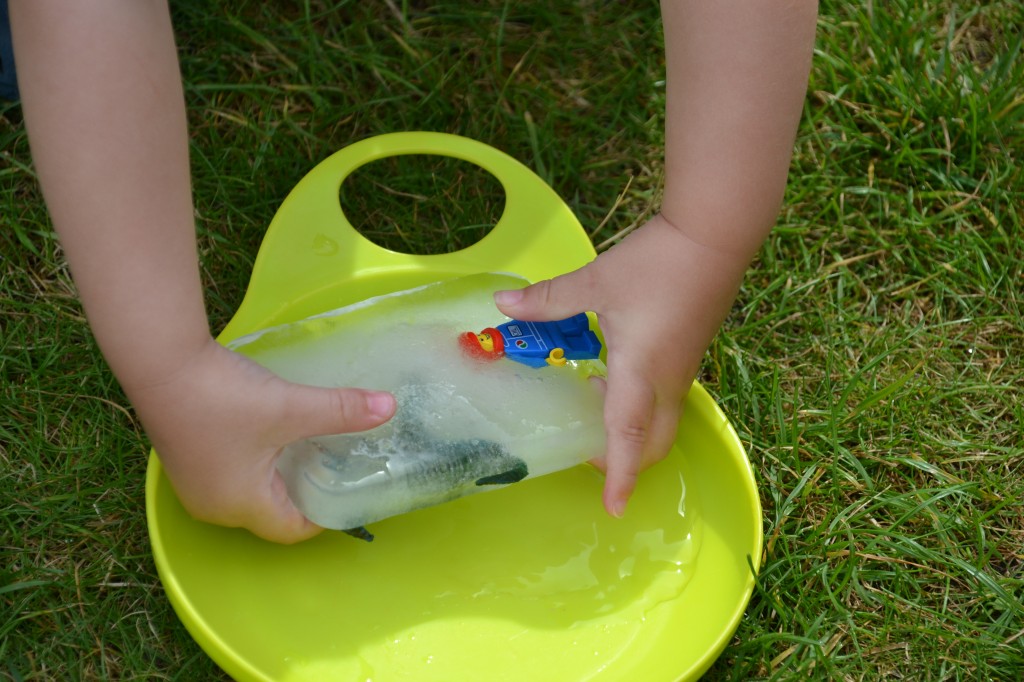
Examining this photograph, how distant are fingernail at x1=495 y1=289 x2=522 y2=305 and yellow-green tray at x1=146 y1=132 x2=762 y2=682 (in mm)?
205

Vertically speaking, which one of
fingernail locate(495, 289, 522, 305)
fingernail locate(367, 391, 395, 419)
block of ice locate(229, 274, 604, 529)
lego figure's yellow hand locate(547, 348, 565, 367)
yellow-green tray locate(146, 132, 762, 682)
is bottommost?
yellow-green tray locate(146, 132, 762, 682)

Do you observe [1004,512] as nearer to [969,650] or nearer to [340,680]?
[969,650]

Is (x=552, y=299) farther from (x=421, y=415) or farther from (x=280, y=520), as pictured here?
(x=280, y=520)

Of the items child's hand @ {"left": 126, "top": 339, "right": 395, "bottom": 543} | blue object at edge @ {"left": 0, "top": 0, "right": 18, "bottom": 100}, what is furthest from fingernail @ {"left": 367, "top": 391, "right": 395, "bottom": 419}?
blue object at edge @ {"left": 0, "top": 0, "right": 18, "bottom": 100}

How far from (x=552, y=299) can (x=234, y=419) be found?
31cm

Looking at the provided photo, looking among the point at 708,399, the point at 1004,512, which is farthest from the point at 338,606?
the point at 1004,512

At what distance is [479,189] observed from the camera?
52.5 inches

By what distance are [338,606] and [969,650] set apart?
0.62 m

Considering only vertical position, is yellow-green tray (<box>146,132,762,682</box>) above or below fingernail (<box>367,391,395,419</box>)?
below

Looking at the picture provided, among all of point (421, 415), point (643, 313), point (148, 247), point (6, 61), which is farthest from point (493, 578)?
point (6, 61)

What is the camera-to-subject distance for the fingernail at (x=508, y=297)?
1.01 metres

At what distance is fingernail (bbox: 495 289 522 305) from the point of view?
101cm

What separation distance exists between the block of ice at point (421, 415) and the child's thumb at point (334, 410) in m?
0.04

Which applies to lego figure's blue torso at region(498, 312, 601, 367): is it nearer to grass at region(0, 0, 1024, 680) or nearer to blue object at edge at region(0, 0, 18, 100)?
grass at region(0, 0, 1024, 680)
